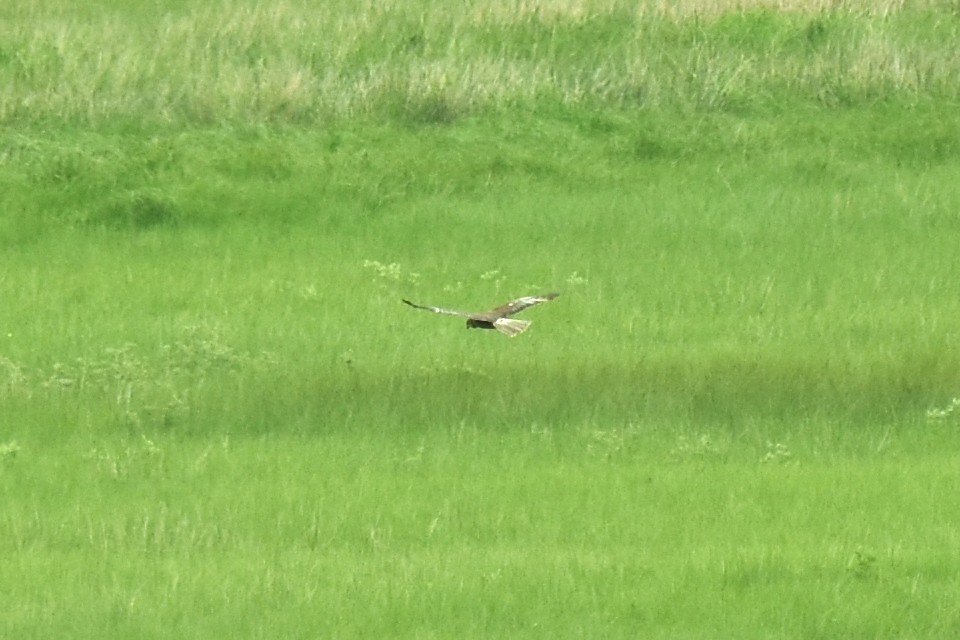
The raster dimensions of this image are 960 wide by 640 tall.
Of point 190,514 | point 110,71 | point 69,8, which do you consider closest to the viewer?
point 190,514

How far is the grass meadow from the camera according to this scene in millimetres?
6934

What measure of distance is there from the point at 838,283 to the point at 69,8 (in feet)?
30.5

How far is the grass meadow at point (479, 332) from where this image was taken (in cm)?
693

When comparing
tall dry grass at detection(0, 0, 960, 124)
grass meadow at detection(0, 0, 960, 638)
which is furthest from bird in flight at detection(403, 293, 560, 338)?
tall dry grass at detection(0, 0, 960, 124)

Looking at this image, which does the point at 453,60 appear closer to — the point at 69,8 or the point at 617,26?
the point at 617,26

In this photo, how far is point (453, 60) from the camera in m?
14.9

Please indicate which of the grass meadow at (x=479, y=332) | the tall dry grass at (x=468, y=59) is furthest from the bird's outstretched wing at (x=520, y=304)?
the tall dry grass at (x=468, y=59)

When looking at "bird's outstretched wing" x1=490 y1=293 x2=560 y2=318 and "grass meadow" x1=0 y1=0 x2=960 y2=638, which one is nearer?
"grass meadow" x1=0 y1=0 x2=960 y2=638

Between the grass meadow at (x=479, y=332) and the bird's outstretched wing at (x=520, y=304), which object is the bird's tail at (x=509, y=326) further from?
the grass meadow at (x=479, y=332)

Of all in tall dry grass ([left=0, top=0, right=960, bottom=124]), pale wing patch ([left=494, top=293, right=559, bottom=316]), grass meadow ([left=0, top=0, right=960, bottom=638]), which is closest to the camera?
grass meadow ([left=0, top=0, right=960, bottom=638])

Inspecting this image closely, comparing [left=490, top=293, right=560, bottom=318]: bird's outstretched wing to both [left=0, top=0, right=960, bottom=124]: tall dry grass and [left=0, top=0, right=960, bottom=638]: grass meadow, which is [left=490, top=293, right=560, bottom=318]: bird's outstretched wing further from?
[left=0, top=0, right=960, bottom=124]: tall dry grass

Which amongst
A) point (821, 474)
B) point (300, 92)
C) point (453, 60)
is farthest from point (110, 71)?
point (821, 474)

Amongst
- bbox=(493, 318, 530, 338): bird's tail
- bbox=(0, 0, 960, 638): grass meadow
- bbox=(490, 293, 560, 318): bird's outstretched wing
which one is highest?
bbox=(490, 293, 560, 318): bird's outstretched wing

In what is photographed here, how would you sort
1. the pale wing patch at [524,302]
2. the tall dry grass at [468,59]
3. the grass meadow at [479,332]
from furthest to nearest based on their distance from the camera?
the tall dry grass at [468,59], the pale wing patch at [524,302], the grass meadow at [479,332]
